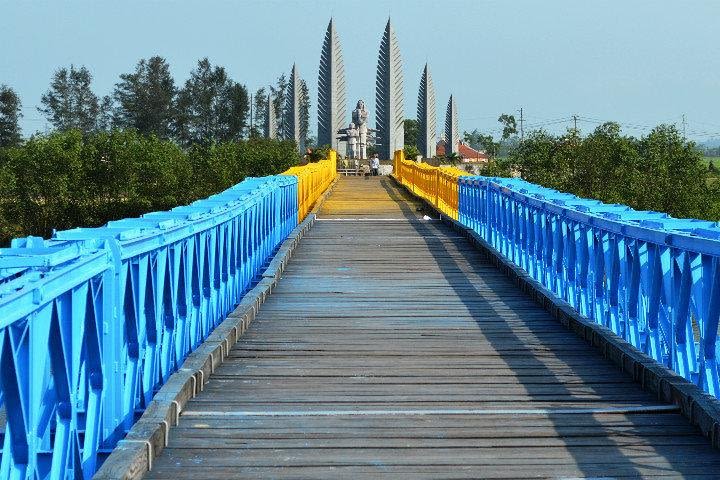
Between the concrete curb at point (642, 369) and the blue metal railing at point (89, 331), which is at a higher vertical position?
the blue metal railing at point (89, 331)

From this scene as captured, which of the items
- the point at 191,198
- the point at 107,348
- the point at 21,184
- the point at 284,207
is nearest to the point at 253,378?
the point at 107,348

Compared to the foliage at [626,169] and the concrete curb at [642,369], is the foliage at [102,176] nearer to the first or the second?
the foliage at [626,169]

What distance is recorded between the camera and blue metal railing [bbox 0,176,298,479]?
425cm

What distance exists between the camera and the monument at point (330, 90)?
3748 inches

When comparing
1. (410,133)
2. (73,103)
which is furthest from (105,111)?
(410,133)

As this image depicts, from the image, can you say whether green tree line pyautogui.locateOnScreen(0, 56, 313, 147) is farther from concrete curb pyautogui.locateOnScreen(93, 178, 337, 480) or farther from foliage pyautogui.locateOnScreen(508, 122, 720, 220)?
concrete curb pyautogui.locateOnScreen(93, 178, 337, 480)

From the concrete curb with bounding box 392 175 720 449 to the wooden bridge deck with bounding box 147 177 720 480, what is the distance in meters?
0.08

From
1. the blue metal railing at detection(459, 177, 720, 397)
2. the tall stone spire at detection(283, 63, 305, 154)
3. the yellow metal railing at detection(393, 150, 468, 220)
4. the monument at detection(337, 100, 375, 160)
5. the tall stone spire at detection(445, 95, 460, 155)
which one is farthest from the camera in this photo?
the tall stone spire at detection(445, 95, 460, 155)

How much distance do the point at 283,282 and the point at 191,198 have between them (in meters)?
71.6

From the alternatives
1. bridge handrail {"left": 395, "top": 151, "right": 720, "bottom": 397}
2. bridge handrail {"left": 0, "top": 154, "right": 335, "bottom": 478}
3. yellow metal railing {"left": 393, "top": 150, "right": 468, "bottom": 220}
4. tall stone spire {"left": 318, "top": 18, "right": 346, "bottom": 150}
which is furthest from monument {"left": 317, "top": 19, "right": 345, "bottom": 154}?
bridge handrail {"left": 0, "top": 154, "right": 335, "bottom": 478}

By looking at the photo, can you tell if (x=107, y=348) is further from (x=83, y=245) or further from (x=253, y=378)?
(x=253, y=378)

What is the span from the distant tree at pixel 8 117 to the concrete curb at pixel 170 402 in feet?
327

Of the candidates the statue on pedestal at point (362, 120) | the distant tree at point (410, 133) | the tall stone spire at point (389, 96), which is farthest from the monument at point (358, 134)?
the distant tree at point (410, 133)

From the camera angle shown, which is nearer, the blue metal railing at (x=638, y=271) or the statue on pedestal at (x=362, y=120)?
the blue metal railing at (x=638, y=271)
